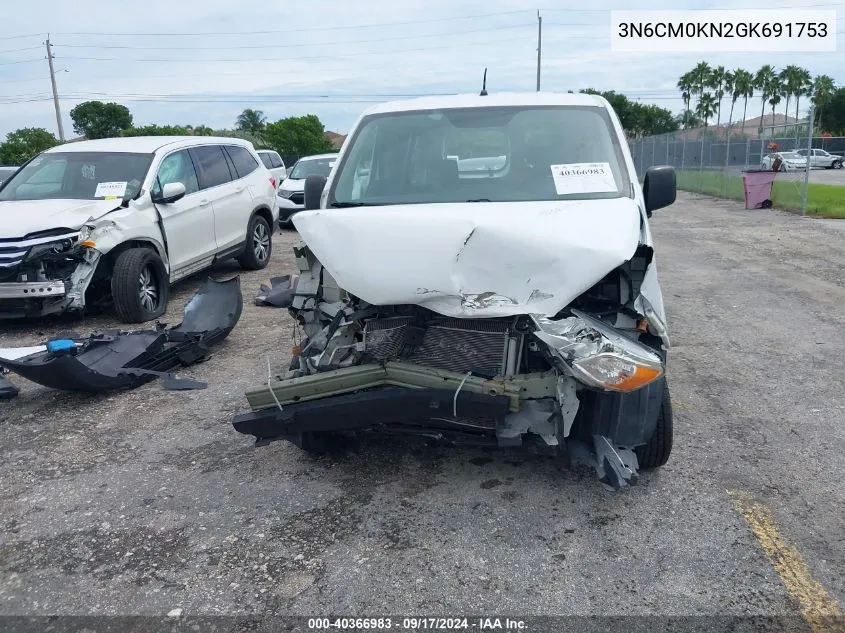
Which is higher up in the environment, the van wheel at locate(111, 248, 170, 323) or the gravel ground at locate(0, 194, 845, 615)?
the van wheel at locate(111, 248, 170, 323)

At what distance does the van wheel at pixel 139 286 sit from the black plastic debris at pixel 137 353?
0.95m

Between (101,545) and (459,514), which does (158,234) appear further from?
(459,514)

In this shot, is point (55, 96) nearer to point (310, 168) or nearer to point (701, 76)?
point (310, 168)

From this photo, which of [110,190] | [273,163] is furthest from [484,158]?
[273,163]

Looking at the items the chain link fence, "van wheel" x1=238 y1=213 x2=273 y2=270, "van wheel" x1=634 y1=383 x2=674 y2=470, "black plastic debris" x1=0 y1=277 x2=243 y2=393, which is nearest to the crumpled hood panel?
"van wheel" x1=634 y1=383 x2=674 y2=470

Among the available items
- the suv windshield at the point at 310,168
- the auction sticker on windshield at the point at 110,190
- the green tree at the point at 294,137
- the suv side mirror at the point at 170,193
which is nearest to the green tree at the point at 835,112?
the green tree at the point at 294,137

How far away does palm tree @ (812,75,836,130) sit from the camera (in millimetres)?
70188

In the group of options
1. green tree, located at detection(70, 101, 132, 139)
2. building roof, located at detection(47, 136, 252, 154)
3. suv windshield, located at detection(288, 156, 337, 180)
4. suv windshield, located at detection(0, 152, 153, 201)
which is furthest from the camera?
green tree, located at detection(70, 101, 132, 139)

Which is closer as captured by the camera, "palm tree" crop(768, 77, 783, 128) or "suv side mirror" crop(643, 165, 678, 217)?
"suv side mirror" crop(643, 165, 678, 217)

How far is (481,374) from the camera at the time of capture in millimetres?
3318

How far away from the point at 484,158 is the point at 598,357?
187 cm

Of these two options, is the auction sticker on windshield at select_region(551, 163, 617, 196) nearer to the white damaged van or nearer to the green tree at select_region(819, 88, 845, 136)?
the white damaged van

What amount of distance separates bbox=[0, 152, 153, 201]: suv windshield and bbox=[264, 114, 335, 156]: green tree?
53.0 metres

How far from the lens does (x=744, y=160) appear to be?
68.8 feet
